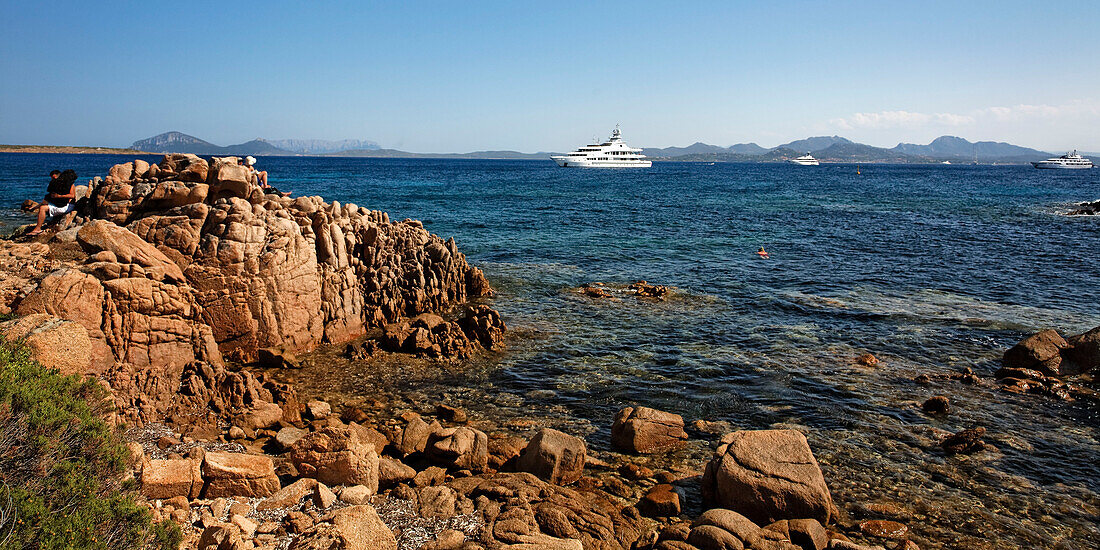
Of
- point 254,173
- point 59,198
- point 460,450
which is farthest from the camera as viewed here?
point 59,198

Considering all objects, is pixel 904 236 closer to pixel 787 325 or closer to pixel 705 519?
pixel 787 325

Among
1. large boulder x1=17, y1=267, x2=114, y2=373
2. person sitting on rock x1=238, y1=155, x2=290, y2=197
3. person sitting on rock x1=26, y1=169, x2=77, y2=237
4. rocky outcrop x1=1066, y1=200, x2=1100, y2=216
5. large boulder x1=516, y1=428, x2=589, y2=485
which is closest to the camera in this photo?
large boulder x1=516, y1=428, x2=589, y2=485

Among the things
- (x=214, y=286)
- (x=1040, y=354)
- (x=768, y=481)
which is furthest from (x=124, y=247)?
(x=1040, y=354)

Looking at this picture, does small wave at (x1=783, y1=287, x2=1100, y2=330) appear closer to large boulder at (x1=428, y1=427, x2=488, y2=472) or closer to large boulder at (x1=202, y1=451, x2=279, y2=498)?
large boulder at (x1=428, y1=427, x2=488, y2=472)

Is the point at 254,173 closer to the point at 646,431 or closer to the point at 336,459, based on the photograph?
the point at 336,459

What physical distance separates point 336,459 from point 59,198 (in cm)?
2160

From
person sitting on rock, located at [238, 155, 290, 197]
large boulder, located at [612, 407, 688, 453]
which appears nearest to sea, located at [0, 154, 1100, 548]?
large boulder, located at [612, 407, 688, 453]

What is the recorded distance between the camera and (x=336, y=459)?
30.3 ft

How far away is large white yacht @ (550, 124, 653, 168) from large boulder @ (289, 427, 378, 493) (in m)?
141

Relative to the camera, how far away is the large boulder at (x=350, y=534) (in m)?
7.31

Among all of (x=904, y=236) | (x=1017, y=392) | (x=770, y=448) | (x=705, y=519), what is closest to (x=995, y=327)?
(x=1017, y=392)

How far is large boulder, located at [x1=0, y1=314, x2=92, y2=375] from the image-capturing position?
9.03 m

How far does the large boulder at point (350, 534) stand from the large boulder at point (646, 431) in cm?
489

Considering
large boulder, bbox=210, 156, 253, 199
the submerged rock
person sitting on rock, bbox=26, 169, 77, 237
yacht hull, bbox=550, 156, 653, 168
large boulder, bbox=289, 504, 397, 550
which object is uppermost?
yacht hull, bbox=550, 156, 653, 168
